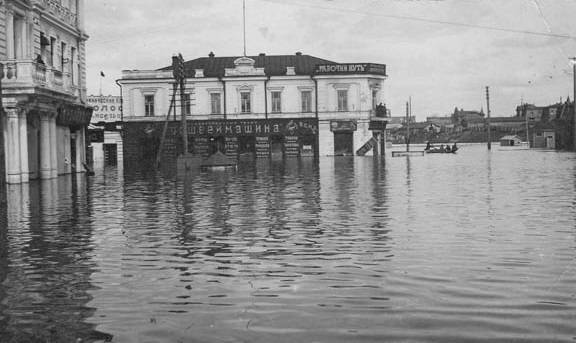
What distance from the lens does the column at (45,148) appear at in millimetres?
31781

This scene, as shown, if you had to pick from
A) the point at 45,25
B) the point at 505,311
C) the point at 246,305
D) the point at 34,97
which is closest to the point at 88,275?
the point at 246,305

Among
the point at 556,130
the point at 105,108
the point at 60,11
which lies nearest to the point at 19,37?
the point at 60,11

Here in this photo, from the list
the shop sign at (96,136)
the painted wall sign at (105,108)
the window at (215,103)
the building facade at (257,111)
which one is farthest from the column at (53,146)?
the painted wall sign at (105,108)

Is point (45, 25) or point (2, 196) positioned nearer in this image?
point (2, 196)

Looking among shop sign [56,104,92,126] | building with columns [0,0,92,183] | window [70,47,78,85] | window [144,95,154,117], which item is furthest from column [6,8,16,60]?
window [144,95,154,117]

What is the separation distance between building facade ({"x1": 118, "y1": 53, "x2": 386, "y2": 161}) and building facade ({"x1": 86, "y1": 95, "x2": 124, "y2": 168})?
86.8 inches

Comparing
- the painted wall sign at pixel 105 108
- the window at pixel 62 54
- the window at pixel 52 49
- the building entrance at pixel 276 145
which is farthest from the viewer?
the painted wall sign at pixel 105 108

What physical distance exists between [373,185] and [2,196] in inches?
449

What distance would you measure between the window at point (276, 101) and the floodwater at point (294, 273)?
55089 mm

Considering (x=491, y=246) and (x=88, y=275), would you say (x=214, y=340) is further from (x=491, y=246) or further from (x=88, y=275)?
(x=491, y=246)

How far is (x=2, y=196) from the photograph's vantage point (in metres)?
18.2

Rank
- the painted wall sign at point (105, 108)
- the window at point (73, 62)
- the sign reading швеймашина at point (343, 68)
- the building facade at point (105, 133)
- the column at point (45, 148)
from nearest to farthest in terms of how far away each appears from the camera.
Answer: the column at point (45, 148)
the window at point (73, 62)
the building facade at point (105, 133)
the sign reading швеймашина at point (343, 68)
the painted wall sign at point (105, 108)

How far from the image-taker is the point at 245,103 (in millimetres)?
71250

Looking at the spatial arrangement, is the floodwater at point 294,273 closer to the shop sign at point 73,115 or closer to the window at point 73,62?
the shop sign at point 73,115
